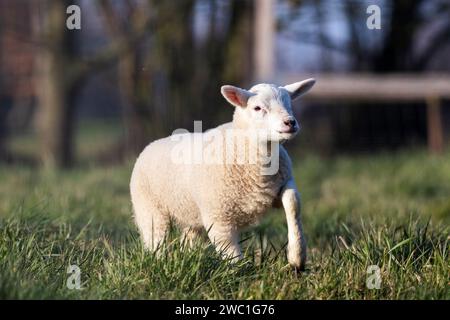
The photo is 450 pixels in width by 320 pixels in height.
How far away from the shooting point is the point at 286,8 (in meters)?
10.7

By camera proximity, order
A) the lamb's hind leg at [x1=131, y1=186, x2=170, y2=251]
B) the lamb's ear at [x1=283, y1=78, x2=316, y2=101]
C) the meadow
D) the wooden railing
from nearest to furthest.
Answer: the meadow → the lamb's ear at [x1=283, y1=78, x2=316, y2=101] → the lamb's hind leg at [x1=131, y1=186, x2=170, y2=251] → the wooden railing

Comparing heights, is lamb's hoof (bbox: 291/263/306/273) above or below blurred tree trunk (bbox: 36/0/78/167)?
below

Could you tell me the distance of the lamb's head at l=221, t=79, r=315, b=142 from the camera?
3912mm

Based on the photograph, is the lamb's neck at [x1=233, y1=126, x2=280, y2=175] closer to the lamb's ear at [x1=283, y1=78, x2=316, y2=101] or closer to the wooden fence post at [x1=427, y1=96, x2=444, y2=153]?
the lamb's ear at [x1=283, y1=78, x2=316, y2=101]

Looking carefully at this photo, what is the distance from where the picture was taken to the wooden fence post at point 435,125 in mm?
10406

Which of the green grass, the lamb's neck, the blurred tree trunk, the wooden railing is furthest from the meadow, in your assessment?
the blurred tree trunk

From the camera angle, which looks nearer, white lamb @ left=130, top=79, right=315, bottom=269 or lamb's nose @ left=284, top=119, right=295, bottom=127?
lamb's nose @ left=284, top=119, right=295, bottom=127

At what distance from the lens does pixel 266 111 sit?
402 cm

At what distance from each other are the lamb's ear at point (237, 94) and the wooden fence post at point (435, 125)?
21.8 ft

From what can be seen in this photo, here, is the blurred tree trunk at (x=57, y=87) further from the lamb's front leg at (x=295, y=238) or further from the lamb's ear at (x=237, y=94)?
the lamb's front leg at (x=295, y=238)

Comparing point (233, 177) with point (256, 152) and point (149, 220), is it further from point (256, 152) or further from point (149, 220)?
point (149, 220)

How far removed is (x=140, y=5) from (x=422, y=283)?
963 centimetres

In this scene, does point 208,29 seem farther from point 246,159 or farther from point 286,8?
point 246,159

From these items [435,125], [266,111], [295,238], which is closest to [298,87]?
[266,111]
